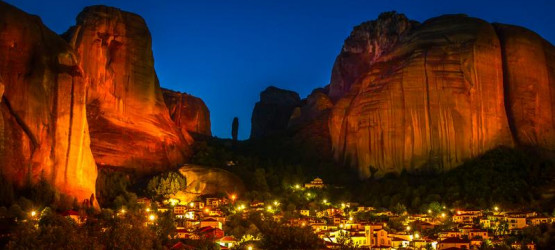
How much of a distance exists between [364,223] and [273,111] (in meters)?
75.9

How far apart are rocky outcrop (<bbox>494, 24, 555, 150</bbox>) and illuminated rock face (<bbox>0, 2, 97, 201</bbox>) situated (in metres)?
49.0

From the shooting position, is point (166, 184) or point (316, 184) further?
point (316, 184)

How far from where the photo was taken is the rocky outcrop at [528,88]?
79438 mm

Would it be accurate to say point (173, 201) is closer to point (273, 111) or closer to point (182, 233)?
point (182, 233)

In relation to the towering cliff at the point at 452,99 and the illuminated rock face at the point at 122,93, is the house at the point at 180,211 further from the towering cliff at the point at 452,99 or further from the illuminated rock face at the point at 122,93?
the towering cliff at the point at 452,99

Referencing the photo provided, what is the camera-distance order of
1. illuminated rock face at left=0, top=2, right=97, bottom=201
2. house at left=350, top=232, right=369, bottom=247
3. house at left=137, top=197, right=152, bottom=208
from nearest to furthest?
illuminated rock face at left=0, top=2, right=97, bottom=201 < house at left=350, top=232, right=369, bottom=247 < house at left=137, top=197, right=152, bottom=208

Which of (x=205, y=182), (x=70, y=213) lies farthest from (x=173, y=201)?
(x=70, y=213)

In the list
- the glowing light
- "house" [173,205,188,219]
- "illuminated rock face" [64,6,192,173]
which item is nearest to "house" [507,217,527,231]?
"house" [173,205,188,219]

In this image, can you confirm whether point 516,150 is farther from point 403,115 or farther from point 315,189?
point 315,189

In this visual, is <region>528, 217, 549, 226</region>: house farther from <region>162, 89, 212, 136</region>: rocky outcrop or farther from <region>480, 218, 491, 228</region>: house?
<region>162, 89, 212, 136</region>: rocky outcrop

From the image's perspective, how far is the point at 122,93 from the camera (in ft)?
239

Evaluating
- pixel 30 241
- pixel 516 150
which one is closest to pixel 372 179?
pixel 516 150

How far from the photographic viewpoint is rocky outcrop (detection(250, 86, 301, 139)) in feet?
422

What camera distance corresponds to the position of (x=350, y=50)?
362 ft
